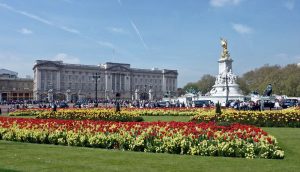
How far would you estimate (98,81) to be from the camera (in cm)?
15675

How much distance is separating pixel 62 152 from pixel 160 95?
162 m

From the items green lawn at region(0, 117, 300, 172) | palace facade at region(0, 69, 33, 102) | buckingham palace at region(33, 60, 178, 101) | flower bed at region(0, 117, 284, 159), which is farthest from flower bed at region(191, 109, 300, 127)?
palace facade at region(0, 69, 33, 102)

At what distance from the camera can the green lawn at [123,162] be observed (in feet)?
29.7

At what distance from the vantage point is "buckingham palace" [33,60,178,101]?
14225 centimetres

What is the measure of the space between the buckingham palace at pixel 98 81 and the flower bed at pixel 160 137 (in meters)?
115

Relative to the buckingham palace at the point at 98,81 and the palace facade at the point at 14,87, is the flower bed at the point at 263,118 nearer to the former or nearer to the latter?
the buckingham palace at the point at 98,81

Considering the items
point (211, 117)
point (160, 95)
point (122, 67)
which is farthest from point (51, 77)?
point (211, 117)

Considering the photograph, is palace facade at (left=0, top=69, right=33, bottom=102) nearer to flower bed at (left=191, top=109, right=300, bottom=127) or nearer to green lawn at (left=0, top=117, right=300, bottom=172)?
flower bed at (left=191, top=109, right=300, bottom=127)

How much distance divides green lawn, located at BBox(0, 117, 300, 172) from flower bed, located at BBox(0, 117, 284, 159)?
0.54m

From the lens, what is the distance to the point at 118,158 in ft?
34.3

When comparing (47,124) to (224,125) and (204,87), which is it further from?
(204,87)

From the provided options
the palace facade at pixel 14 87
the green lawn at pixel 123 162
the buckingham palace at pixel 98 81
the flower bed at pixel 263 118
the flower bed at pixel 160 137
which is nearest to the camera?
the green lawn at pixel 123 162

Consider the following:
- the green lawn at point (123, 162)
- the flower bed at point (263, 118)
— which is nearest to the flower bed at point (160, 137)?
the green lawn at point (123, 162)

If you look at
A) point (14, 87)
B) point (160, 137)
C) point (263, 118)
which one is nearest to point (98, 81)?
point (14, 87)
